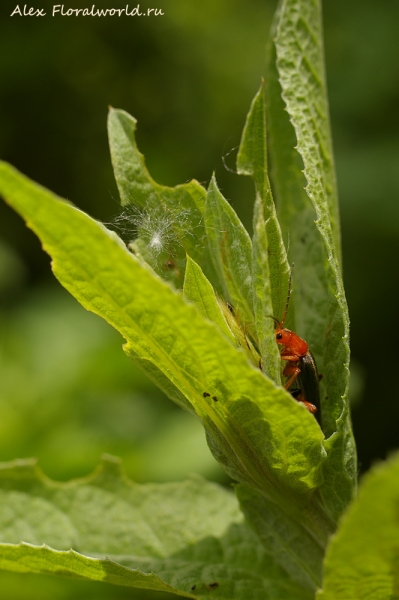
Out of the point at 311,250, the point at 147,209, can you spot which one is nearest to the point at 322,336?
the point at 311,250

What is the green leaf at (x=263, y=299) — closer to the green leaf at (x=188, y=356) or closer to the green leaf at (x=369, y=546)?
the green leaf at (x=188, y=356)

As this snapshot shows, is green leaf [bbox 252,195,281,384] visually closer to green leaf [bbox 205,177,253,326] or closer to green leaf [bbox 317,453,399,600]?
green leaf [bbox 205,177,253,326]

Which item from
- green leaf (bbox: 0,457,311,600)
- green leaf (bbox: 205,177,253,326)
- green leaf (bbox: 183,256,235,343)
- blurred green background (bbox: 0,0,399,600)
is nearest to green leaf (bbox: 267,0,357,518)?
green leaf (bbox: 205,177,253,326)

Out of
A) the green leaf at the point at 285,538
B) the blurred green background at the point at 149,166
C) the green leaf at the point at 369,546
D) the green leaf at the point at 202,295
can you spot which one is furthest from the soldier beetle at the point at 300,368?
the blurred green background at the point at 149,166

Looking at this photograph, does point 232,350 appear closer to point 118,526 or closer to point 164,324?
point 164,324

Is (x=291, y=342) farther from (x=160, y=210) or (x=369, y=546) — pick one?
(x=369, y=546)

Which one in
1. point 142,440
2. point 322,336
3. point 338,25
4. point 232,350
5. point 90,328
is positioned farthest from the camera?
point 338,25

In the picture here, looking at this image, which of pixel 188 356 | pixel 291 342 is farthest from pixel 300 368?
pixel 188 356

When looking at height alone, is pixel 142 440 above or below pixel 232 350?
below
